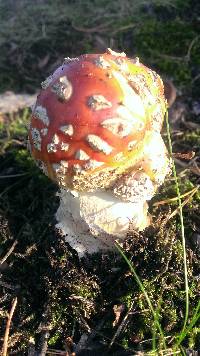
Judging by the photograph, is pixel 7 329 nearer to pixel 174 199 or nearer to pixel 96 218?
pixel 96 218

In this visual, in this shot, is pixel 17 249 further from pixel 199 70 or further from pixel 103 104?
pixel 199 70

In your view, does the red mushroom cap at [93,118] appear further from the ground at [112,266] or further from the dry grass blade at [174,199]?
the dry grass blade at [174,199]

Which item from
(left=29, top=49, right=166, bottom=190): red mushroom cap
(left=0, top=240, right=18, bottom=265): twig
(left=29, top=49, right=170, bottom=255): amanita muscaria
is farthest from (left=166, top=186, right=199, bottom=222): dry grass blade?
(left=0, top=240, right=18, bottom=265): twig

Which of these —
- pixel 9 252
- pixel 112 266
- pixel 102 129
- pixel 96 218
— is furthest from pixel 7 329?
pixel 102 129

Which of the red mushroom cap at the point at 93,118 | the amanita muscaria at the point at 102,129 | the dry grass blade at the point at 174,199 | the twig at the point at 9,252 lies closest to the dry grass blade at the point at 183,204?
the dry grass blade at the point at 174,199

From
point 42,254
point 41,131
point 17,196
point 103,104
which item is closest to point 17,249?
point 42,254

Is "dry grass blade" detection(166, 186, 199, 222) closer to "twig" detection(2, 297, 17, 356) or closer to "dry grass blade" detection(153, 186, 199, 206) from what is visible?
"dry grass blade" detection(153, 186, 199, 206)

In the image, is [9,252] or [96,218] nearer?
[96,218]
